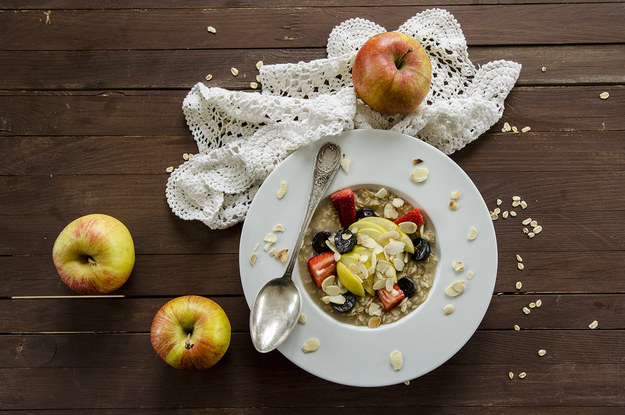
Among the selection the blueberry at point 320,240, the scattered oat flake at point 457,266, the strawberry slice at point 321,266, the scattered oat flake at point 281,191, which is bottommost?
the strawberry slice at point 321,266

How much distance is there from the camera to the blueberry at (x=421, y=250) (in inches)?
54.0

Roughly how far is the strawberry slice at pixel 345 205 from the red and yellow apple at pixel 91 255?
23.9 inches

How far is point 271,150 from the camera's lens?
1.46 metres

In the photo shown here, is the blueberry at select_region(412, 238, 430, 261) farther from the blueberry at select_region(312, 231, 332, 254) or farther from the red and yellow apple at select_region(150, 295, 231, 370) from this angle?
the red and yellow apple at select_region(150, 295, 231, 370)

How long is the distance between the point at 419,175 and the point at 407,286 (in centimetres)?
30

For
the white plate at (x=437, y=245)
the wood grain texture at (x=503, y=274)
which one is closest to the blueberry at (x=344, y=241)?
the white plate at (x=437, y=245)

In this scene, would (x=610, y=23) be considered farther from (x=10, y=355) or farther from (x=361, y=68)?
(x=10, y=355)

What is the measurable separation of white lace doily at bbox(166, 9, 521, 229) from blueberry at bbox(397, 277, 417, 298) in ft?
1.34

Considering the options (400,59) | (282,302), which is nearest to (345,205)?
(282,302)

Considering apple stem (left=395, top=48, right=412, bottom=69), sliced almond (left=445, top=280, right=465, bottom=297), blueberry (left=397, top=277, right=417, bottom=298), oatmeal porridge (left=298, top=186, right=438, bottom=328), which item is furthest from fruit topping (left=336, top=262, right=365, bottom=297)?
apple stem (left=395, top=48, right=412, bottom=69)

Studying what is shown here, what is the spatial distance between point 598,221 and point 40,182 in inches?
66.3

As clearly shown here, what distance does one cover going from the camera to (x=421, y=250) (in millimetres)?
1377

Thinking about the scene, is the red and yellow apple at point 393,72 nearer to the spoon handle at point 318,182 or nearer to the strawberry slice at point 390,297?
the spoon handle at point 318,182

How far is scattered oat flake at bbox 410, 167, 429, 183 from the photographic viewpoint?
1386 mm
